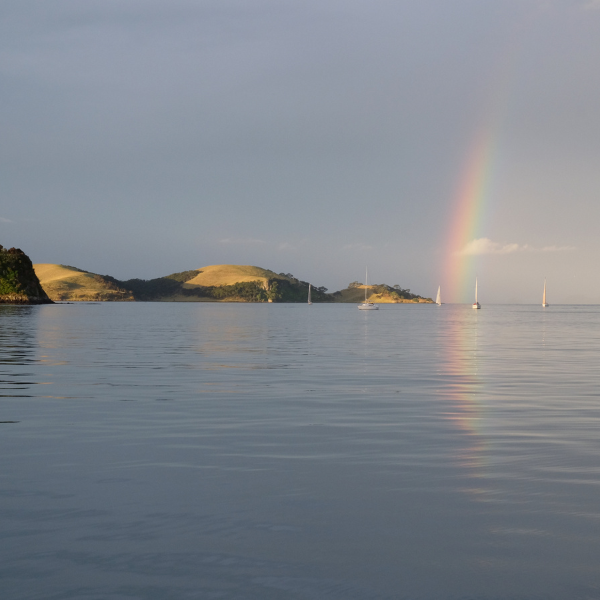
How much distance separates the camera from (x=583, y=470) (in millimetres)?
11953

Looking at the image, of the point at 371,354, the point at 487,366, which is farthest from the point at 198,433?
the point at 371,354

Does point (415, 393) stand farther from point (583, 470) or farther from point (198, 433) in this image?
point (583, 470)

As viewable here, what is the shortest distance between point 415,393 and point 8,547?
17712mm

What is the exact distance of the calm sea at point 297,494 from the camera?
23.4 feet

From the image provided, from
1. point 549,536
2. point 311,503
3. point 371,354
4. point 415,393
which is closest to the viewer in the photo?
point 549,536

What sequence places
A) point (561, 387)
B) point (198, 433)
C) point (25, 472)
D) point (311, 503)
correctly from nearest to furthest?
point (311, 503) < point (25, 472) < point (198, 433) < point (561, 387)

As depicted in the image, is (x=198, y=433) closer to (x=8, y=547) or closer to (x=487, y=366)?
(x=8, y=547)

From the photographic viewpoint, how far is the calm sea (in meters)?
7.14

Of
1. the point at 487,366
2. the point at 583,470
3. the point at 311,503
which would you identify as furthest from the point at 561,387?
the point at 311,503

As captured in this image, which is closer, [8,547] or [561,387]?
[8,547]

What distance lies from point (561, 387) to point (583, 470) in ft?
47.8

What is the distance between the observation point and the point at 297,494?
1028cm

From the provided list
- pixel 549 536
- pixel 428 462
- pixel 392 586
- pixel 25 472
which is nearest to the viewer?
pixel 392 586

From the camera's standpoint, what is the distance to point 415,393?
24.1 metres
